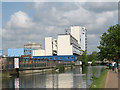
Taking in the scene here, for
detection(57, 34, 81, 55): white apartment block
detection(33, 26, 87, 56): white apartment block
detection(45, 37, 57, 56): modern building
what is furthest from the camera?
detection(45, 37, 57, 56): modern building

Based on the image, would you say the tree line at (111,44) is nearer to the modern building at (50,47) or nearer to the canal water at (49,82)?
the canal water at (49,82)

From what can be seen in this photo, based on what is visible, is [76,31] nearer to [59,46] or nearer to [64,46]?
[59,46]

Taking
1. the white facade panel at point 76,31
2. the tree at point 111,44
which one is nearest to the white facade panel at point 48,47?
the white facade panel at point 76,31

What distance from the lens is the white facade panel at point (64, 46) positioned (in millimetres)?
142500

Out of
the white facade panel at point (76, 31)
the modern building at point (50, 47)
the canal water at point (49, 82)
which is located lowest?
the canal water at point (49, 82)

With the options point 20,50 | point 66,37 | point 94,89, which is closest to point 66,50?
point 66,37

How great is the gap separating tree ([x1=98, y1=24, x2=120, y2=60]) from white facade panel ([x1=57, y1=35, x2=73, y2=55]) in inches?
3265

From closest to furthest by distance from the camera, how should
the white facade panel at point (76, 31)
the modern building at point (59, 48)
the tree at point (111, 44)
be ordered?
1. the tree at point (111, 44)
2. the modern building at point (59, 48)
3. the white facade panel at point (76, 31)

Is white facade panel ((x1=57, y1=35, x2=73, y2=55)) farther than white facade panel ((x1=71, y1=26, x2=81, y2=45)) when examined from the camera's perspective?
No

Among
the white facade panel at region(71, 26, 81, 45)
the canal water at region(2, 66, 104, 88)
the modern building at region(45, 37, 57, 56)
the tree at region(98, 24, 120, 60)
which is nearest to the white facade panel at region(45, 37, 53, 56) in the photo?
the modern building at region(45, 37, 57, 56)

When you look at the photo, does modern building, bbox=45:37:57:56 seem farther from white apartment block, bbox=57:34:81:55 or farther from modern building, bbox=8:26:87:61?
white apartment block, bbox=57:34:81:55

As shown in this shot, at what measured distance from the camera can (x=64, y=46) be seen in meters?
143

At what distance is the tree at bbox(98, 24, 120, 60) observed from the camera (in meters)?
51.0

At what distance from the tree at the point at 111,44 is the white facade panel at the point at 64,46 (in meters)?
82.9
